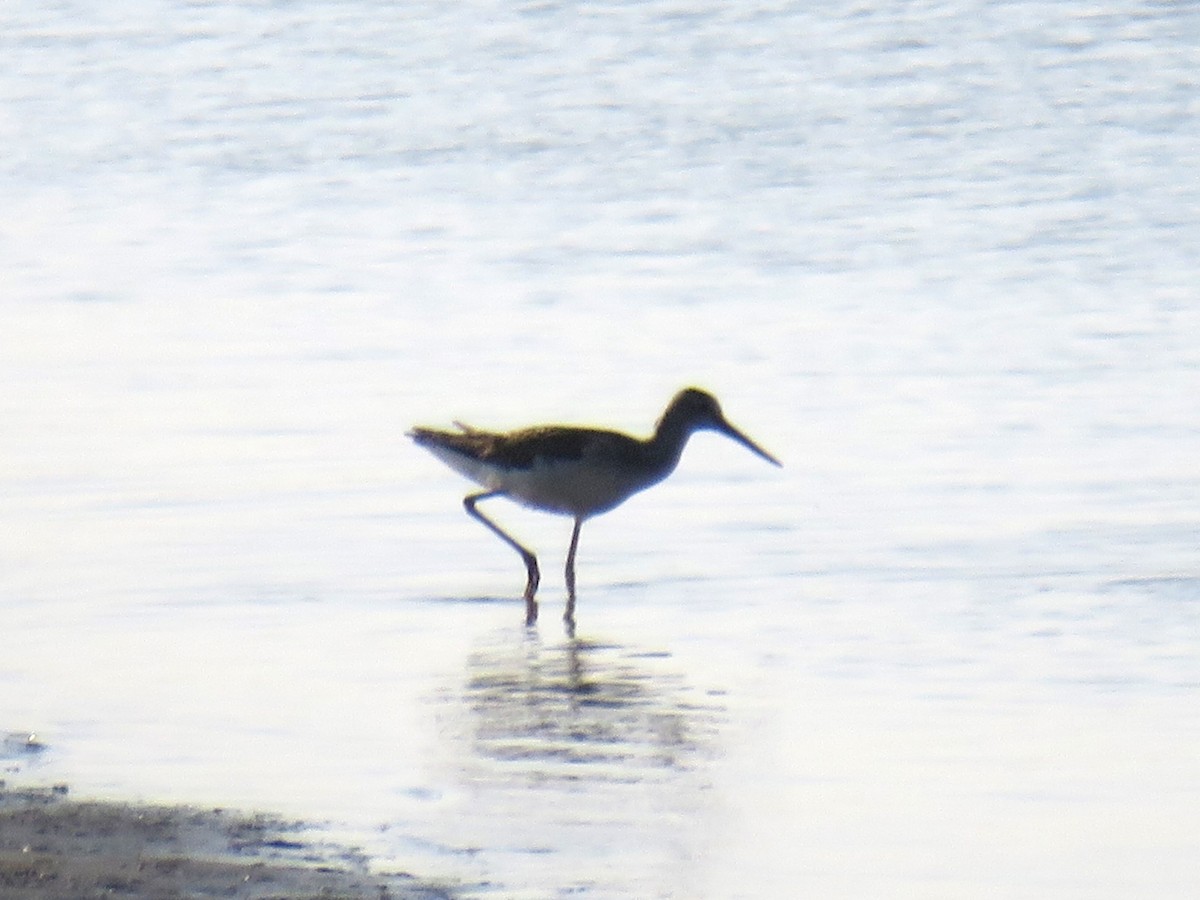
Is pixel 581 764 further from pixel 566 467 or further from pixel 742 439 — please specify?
pixel 742 439

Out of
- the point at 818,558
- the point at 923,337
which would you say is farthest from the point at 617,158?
the point at 818,558

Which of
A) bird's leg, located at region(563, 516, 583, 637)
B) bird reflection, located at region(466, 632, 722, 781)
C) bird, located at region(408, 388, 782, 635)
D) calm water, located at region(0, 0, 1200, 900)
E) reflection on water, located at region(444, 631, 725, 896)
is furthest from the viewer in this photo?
bird, located at region(408, 388, 782, 635)

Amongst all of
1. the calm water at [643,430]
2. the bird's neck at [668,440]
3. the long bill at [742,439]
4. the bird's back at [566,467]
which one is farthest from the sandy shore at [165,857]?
the long bill at [742,439]

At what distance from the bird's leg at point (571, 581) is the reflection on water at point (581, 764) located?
0.73 ft

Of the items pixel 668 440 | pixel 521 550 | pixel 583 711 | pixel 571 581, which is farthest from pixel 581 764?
pixel 668 440

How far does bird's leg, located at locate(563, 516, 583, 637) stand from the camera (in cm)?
955

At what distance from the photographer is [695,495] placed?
446 inches

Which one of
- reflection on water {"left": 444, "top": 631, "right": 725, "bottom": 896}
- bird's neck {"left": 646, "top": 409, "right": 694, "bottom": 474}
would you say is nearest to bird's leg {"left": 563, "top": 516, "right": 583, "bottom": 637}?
reflection on water {"left": 444, "top": 631, "right": 725, "bottom": 896}

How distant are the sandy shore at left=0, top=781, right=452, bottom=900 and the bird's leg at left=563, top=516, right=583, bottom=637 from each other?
279 cm

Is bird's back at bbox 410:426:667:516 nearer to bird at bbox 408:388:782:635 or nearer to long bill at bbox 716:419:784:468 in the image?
bird at bbox 408:388:782:635

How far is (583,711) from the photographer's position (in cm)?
827

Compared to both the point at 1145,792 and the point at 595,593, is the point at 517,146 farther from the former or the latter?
the point at 1145,792

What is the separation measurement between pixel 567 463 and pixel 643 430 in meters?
2.23

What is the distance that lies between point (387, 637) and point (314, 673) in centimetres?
55
